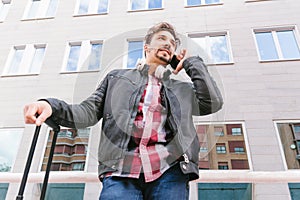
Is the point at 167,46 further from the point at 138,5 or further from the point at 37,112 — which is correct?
the point at 138,5

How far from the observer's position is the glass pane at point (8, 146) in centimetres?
343

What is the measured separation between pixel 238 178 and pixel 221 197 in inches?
52.2

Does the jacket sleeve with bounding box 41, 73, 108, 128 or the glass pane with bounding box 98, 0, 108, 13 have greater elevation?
the glass pane with bounding box 98, 0, 108, 13

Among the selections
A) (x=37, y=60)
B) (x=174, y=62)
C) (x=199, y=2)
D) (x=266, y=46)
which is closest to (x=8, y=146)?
(x=37, y=60)

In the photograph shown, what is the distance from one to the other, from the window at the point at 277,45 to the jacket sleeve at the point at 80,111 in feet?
12.3

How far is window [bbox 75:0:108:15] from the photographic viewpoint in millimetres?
4867

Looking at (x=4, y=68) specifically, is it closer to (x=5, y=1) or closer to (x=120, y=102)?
(x=5, y=1)

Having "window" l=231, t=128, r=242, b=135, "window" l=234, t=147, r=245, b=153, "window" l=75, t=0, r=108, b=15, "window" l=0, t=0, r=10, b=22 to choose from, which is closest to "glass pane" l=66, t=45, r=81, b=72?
"window" l=75, t=0, r=108, b=15

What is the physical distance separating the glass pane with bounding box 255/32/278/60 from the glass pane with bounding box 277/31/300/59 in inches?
5.7

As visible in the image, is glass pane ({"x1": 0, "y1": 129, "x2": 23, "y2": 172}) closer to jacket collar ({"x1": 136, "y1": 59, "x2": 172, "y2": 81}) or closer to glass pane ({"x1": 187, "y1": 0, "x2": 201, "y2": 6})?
jacket collar ({"x1": 136, "y1": 59, "x2": 172, "y2": 81})

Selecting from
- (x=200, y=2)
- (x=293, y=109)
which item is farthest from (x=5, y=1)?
(x=293, y=109)

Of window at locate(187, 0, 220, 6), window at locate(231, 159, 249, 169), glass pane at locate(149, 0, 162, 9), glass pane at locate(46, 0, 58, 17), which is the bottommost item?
window at locate(231, 159, 249, 169)

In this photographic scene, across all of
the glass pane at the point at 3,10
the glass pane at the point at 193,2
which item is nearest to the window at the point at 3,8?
the glass pane at the point at 3,10

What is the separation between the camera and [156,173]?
662 mm
